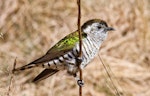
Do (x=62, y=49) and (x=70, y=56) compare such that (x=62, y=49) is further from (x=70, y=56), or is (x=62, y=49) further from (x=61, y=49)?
(x=70, y=56)

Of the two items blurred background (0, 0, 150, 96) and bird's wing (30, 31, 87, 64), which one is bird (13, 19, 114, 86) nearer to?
bird's wing (30, 31, 87, 64)

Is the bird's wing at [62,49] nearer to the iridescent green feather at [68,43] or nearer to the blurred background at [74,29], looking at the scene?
the iridescent green feather at [68,43]

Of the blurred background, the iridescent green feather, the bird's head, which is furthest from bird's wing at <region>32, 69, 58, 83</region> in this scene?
the blurred background

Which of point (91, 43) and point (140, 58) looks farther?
point (140, 58)

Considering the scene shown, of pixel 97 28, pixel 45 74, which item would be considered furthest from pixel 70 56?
pixel 97 28

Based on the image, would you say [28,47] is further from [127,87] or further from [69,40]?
[69,40]

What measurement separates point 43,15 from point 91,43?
12.3 ft

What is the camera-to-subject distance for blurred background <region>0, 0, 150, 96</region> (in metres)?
7.79

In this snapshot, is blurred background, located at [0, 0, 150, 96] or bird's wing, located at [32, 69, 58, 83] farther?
blurred background, located at [0, 0, 150, 96]

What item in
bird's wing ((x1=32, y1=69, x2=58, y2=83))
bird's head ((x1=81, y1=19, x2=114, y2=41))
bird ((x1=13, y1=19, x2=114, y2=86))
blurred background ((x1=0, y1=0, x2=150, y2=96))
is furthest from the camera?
blurred background ((x1=0, y1=0, x2=150, y2=96))

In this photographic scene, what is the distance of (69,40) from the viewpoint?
16.3ft

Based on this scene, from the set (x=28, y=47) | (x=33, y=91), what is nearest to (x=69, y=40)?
(x=33, y=91)

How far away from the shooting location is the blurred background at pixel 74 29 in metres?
7.79

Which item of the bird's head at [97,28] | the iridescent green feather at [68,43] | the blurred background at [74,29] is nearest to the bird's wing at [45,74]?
the iridescent green feather at [68,43]
